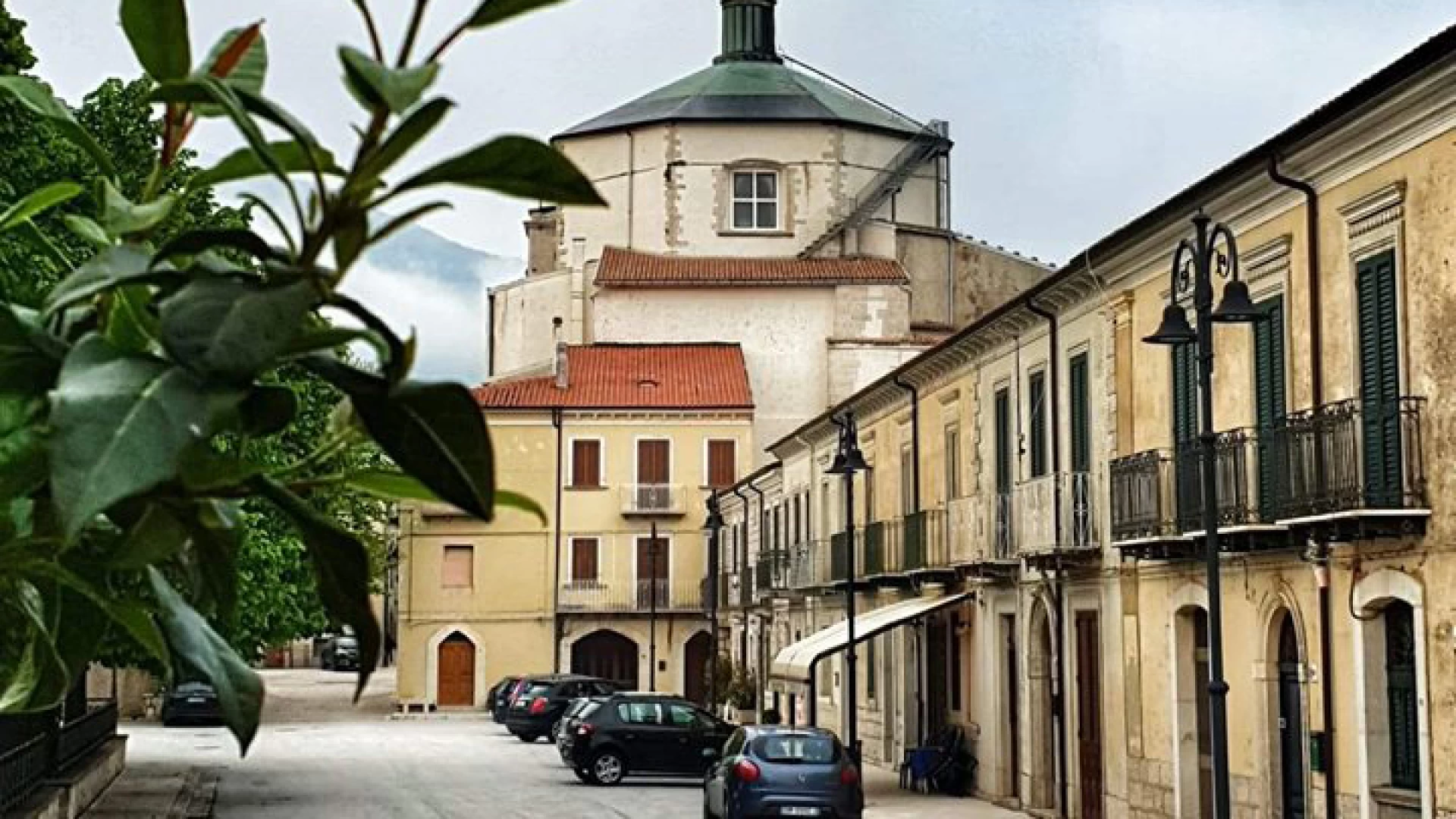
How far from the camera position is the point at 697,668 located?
211 ft

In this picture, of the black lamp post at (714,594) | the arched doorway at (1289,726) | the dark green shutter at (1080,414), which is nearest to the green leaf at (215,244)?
the arched doorway at (1289,726)

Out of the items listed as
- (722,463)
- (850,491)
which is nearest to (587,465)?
(722,463)

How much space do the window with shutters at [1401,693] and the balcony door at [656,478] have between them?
149 feet

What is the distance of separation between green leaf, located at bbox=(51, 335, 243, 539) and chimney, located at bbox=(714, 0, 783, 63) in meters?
73.5

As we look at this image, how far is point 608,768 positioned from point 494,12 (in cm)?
3586

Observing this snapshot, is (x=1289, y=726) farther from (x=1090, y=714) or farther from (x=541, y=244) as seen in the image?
(x=541, y=244)

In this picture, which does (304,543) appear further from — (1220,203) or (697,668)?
(697,668)

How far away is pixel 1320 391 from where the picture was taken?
19.3 metres

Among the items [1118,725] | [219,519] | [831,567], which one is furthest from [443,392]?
[831,567]

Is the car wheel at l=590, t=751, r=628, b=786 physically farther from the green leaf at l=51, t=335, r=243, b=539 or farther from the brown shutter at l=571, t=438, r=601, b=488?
the green leaf at l=51, t=335, r=243, b=539

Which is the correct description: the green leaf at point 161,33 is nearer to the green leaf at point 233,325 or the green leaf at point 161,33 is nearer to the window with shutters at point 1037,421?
the green leaf at point 233,325

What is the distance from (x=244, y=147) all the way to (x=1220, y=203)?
21.2m

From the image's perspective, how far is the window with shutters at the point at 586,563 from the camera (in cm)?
6372

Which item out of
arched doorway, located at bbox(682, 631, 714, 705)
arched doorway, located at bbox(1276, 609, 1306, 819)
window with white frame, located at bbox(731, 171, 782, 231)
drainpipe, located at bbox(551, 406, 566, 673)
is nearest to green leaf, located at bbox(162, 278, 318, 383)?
arched doorway, located at bbox(1276, 609, 1306, 819)
